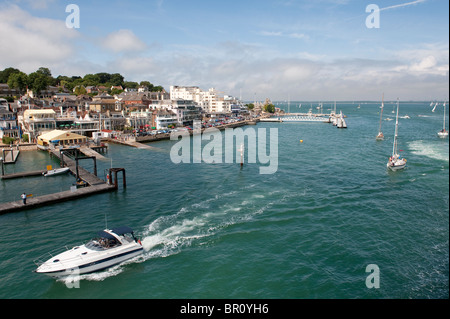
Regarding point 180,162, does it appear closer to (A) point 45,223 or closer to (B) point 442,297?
(A) point 45,223

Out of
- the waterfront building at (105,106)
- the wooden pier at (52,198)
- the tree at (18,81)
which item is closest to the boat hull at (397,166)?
the wooden pier at (52,198)

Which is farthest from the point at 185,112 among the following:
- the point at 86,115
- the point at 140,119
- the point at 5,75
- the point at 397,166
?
the point at 5,75

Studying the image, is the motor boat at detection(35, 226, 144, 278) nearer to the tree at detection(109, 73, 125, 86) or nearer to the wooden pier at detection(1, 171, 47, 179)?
the wooden pier at detection(1, 171, 47, 179)

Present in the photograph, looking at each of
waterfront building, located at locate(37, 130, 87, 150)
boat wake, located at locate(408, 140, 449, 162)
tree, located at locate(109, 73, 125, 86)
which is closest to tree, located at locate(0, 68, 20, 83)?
tree, located at locate(109, 73, 125, 86)

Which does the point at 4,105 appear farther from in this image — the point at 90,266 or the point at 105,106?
the point at 90,266

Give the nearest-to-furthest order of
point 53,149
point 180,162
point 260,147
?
1. point 180,162
2. point 53,149
3. point 260,147
